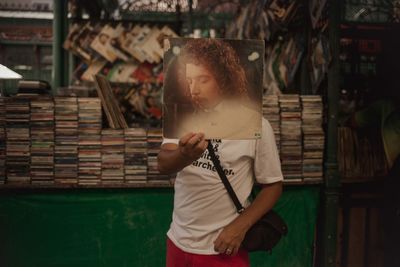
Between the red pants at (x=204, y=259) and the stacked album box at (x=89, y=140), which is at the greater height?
the stacked album box at (x=89, y=140)

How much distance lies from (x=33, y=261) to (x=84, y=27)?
Result: 277 centimetres

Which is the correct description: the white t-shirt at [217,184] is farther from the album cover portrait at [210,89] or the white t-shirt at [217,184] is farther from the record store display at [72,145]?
the record store display at [72,145]

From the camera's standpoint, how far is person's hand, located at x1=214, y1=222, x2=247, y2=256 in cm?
164

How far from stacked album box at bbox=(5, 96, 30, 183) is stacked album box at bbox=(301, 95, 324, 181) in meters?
2.06

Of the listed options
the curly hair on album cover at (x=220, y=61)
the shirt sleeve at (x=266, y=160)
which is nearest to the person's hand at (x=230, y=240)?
the shirt sleeve at (x=266, y=160)

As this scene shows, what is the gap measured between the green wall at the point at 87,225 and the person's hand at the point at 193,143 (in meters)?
1.99

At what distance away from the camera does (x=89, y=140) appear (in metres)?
3.20

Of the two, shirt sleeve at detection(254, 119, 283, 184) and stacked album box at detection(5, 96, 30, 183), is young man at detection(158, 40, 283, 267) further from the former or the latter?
stacked album box at detection(5, 96, 30, 183)

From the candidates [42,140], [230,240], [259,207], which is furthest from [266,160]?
[42,140]

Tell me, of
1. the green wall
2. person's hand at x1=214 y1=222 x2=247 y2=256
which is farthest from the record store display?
person's hand at x1=214 y1=222 x2=247 y2=256

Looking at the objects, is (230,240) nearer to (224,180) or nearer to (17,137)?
(224,180)

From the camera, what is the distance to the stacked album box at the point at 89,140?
3.18 metres

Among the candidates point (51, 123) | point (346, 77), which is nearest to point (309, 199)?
point (346, 77)

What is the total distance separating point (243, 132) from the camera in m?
1.44
